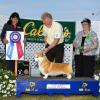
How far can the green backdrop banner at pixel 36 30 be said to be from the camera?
13.4 metres

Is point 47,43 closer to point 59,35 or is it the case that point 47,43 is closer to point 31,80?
point 59,35

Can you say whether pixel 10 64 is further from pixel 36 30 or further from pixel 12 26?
pixel 36 30

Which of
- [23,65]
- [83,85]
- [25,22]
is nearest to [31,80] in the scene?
[83,85]

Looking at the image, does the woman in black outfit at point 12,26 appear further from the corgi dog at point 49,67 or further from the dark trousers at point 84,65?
the dark trousers at point 84,65

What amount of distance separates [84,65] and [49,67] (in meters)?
1.05

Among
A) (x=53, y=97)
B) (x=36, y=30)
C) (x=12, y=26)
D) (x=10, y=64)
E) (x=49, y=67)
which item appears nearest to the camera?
(x=53, y=97)

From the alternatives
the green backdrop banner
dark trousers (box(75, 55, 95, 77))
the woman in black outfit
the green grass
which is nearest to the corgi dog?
the green grass

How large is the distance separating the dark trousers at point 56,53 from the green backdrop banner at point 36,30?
3281mm

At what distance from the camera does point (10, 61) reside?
10367 millimetres

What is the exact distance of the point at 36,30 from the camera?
1355cm

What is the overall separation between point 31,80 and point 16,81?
0.29 m

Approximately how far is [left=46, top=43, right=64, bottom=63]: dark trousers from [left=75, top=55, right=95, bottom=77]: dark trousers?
15.6 inches

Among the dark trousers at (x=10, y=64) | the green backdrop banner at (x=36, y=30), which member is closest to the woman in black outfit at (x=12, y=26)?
the dark trousers at (x=10, y=64)

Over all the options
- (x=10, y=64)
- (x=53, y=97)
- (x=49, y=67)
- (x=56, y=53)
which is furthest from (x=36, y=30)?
(x=53, y=97)
